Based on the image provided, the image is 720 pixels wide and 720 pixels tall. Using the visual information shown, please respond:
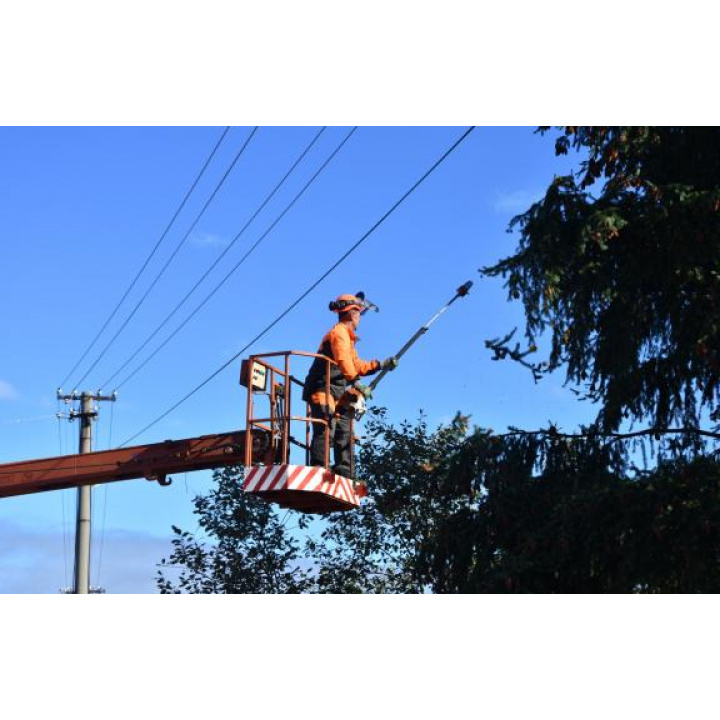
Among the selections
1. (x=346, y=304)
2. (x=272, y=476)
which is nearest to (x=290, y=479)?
(x=272, y=476)

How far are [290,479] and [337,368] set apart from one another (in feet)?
4.81

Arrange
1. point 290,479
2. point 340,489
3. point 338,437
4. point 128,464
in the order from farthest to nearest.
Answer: point 128,464, point 338,437, point 340,489, point 290,479

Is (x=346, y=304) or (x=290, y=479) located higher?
(x=346, y=304)

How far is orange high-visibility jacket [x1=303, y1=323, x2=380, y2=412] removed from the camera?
12.2 metres

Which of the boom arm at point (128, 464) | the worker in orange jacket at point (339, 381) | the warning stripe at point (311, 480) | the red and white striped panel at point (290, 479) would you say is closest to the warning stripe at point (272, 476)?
the red and white striped panel at point (290, 479)

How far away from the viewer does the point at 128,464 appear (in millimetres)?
15234

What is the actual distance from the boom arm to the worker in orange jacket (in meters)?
0.98

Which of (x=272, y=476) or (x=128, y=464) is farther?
(x=128, y=464)

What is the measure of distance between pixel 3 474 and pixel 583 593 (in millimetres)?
8231

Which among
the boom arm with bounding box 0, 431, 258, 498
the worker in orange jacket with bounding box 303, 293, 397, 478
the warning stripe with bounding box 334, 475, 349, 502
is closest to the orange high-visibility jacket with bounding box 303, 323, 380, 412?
the worker in orange jacket with bounding box 303, 293, 397, 478

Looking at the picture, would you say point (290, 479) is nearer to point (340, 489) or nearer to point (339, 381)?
point (340, 489)

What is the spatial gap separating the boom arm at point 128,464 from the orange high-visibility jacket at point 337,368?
3.30ft

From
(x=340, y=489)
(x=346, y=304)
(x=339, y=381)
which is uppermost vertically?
(x=346, y=304)

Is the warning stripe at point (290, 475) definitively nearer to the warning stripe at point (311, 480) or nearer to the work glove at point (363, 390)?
the warning stripe at point (311, 480)
